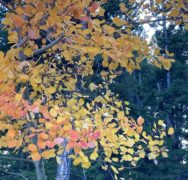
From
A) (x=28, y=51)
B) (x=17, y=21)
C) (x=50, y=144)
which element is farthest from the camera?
(x=28, y=51)

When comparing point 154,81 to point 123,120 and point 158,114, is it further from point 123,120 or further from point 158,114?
point 123,120

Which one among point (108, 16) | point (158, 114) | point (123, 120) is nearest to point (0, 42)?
point (108, 16)

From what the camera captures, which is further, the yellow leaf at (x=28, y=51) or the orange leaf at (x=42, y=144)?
the yellow leaf at (x=28, y=51)

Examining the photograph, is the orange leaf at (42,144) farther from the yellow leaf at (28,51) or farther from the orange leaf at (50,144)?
the yellow leaf at (28,51)

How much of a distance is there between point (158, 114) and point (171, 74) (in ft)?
6.38

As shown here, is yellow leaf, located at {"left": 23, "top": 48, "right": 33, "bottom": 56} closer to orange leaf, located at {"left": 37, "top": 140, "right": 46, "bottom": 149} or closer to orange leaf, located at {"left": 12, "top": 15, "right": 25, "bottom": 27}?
orange leaf, located at {"left": 12, "top": 15, "right": 25, "bottom": 27}

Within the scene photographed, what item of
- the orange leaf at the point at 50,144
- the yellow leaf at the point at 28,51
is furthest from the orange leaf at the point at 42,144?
the yellow leaf at the point at 28,51

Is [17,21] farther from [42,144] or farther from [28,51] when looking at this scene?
[42,144]

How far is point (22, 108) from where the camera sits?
1597 millimetres

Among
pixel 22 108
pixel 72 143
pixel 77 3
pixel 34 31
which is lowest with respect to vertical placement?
pixel 72 143

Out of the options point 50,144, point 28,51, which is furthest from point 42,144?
point 28,51

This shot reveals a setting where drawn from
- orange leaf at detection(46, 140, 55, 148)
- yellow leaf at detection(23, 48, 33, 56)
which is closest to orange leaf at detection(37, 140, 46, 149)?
orange leaf at detection(46, 140, 55, 148)

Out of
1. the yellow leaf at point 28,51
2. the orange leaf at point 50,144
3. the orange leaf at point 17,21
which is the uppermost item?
the orange leaf at point 17,21

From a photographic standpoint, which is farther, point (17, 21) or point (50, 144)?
point (17, 21)
